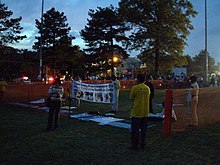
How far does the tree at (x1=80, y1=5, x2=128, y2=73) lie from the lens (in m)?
40.9

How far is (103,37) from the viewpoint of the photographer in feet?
135

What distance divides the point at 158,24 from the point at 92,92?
2514 cm

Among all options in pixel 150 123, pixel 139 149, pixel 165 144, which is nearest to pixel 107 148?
pixel 139 149

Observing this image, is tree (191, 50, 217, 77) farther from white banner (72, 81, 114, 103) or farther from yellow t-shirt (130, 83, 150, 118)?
yellow t-shirt (130, 83, 150, 118)

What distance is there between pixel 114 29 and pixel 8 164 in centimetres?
3728

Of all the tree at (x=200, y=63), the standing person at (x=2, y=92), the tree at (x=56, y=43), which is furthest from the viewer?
the tree at (x=200, y=63)

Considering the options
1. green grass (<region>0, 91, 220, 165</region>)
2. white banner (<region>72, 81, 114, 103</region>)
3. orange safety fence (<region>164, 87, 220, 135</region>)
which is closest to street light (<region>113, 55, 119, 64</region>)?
white banner (<region>72, 81, 114, 103</region>)

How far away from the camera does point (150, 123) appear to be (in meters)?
9.90

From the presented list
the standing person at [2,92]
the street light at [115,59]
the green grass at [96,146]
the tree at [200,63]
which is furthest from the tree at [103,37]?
the tree at [200,63]

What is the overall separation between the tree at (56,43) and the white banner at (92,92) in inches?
1073

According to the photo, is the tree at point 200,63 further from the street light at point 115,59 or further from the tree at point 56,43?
the tree at point 56,43

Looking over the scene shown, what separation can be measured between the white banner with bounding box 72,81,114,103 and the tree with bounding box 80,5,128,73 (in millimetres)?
26458

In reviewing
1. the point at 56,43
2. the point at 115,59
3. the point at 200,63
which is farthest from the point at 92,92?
the point at 200,63

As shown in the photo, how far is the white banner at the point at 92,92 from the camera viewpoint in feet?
46.7
